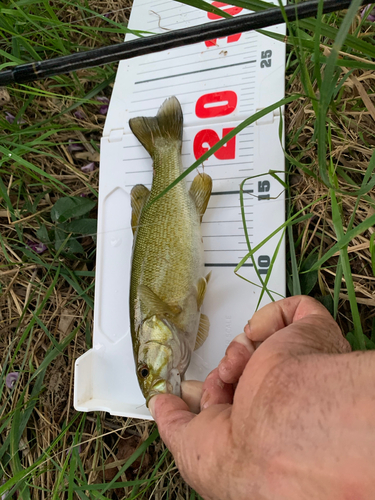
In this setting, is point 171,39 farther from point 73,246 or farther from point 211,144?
point 73,246

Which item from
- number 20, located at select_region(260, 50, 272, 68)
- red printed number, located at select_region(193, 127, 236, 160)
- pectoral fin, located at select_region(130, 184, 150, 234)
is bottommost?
pectoral fin, located at select_region(130, 184, 150, 234)

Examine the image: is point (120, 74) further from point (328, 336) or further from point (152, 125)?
point (328, 336)

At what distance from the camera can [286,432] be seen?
650 mm

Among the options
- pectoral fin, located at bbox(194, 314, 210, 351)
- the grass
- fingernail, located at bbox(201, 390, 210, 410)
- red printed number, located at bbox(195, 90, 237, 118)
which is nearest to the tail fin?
red printed number, located at bbox(195, 90, 237, 118)

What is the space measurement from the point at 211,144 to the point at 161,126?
0.23 meters

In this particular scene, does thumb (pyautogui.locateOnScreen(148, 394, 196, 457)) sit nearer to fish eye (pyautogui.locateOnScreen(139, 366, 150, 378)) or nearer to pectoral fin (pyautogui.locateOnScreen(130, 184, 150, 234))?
fish eye (pyautogui.locateOnScreen(139, 366, 150, 378))

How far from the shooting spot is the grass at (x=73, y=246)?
1.38m

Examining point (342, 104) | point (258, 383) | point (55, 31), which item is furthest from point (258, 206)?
point (55, 31)

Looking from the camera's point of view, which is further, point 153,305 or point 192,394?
point 153,305

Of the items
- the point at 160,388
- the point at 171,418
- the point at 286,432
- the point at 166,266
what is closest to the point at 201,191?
the point at 166,266

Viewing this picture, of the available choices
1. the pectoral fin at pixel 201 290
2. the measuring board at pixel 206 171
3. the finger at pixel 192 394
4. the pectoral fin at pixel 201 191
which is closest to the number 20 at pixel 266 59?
the measuring board at pixel 206 171

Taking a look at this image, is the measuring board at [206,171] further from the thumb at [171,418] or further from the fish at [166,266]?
the thumb at [171,418]

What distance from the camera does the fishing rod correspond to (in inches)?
39.3

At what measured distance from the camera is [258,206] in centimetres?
154
